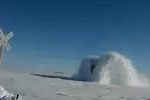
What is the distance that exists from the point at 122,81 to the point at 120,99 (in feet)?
110

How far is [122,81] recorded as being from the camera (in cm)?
5344

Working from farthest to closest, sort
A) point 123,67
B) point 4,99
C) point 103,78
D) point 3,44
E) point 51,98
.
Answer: point 123,67
point 103,78
point 51,98
point 3,44
point 4,99

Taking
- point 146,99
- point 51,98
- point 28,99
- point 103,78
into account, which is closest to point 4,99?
point 28,99

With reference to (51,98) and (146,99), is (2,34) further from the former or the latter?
(146,99)

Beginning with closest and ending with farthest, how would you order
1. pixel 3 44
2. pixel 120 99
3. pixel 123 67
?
1. pixel 3 44
2. pixel 120 99
3. pixel 123 67

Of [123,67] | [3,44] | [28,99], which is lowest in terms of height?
[28,99]

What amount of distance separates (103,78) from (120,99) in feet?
107

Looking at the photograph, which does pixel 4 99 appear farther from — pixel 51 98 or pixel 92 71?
pixel 92 71

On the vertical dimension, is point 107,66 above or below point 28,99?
above

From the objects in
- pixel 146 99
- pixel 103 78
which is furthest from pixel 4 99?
pixel 103 78

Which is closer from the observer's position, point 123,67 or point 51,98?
point 51,98

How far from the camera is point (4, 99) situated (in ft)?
40.2

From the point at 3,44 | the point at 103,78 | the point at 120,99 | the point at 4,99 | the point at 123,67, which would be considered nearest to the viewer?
the point at 4,99

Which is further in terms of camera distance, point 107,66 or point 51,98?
point 107,66
